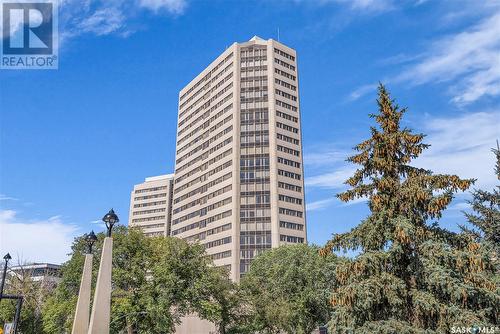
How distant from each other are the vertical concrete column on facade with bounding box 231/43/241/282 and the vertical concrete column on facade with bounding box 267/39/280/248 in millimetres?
7917

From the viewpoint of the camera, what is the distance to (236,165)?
9869 centimetres

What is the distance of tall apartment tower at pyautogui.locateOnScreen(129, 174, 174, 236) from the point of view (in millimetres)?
168125

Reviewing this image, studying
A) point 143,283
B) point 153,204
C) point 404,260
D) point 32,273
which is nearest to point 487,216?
point 404,260

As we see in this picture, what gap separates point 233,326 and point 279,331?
563cm

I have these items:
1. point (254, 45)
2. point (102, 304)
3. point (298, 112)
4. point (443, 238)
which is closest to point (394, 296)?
point (443, 238)

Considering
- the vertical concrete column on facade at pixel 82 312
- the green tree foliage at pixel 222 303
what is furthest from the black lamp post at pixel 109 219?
the green tree foliage at pixel 222 303

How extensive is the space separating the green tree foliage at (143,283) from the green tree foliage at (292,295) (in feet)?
21.5

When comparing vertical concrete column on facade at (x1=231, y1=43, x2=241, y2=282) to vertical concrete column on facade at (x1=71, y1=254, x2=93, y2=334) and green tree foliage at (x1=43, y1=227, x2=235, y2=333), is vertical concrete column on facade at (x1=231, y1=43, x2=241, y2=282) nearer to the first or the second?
green tree foliage at (x1=43, y1=227, x2=235, y2=333)

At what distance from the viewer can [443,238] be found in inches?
704

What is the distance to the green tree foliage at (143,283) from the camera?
102 feet

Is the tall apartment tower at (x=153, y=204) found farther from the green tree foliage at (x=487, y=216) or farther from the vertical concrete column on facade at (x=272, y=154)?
the green tree foliage at (x=487, y=216)

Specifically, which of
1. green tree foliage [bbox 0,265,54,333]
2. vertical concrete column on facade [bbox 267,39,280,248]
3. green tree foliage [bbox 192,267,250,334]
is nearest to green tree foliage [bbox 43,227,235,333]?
green tree foliage [bbox 192,267,250,334]

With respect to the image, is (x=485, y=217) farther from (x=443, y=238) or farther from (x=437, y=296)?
(x=437, y=296)

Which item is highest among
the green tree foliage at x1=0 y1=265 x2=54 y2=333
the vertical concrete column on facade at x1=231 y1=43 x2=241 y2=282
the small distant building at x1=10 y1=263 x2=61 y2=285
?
the vertical concrete column on facade at x1=231 y1=43 x2=241 y2=282
